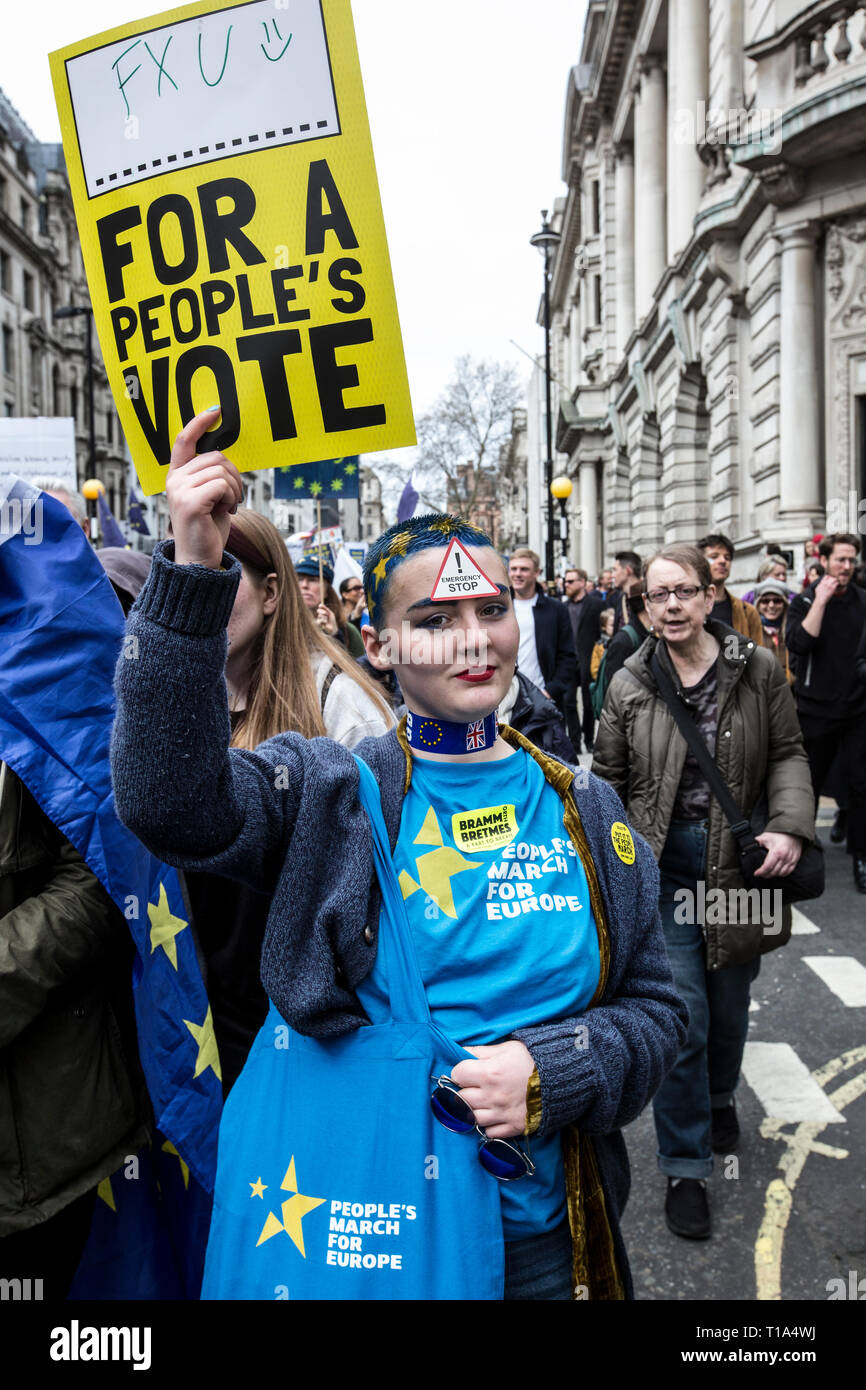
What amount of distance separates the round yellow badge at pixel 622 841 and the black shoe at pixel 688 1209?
2.19 m

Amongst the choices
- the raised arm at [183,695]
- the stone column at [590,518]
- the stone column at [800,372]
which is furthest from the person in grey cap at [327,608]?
the stone column at [590,518]

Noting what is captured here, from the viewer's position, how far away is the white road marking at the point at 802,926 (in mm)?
6254

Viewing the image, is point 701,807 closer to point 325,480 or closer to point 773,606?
point 325,480

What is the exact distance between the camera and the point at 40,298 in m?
54.8

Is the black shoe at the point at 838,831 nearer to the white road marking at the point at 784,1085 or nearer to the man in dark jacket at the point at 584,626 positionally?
the man in dark jacket at the point at 584,626

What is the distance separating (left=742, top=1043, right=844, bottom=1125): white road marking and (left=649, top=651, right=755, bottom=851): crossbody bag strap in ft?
4.21

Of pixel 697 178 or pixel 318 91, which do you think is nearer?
pixel 318 91

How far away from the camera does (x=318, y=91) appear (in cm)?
183

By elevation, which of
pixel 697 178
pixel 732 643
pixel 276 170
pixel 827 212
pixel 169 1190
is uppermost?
pixel 697 178

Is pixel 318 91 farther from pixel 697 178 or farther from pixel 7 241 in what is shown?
pixel 7 241

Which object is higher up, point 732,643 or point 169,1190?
point 732,643

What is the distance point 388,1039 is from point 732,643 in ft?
8.21
